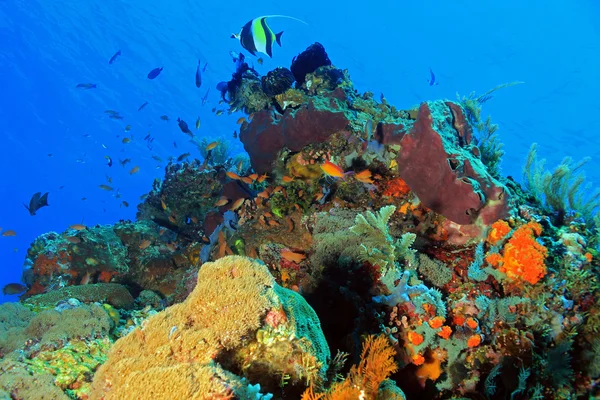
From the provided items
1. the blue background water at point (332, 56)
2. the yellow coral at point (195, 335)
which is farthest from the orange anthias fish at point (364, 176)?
the blue background water at point (332, 56)

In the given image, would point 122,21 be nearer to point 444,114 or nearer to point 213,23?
point 213,23

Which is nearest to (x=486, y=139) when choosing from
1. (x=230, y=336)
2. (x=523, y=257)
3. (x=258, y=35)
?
(x=523, y=257)

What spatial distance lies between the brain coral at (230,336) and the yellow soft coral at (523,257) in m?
2.69

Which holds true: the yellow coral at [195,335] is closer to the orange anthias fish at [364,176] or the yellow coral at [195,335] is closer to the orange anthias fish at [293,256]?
the orange anthias fish at [293,256]

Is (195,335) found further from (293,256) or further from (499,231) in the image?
(499,231)

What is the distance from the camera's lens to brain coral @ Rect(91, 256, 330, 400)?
227 centimetres

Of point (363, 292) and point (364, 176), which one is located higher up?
point (364, 176)

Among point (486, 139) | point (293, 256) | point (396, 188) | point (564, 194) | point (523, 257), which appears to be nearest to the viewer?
point (523, 257)

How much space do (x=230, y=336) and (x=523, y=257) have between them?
3527 mm

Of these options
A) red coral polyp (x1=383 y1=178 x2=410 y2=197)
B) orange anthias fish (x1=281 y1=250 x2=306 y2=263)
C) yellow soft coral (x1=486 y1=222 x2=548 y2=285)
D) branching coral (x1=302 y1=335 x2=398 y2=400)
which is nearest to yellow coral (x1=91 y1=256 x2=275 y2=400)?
branching coral (x1=302 y1=335 x2=398 y2=400)

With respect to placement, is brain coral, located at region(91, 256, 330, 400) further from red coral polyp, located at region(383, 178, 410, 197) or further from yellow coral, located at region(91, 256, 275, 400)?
red coral polyp, located at region(383, 178, 410, 197)

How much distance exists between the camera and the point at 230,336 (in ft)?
7.58

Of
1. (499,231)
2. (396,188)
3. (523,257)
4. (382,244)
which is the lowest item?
(523,257)

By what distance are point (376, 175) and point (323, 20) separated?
2231 inches
